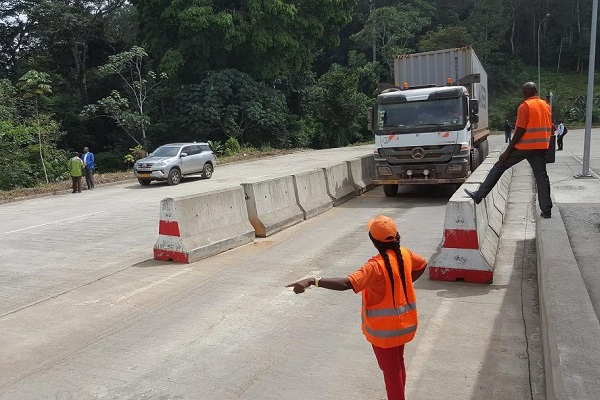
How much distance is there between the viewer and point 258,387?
4289mm

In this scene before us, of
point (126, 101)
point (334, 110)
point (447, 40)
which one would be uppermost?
point (447, 40)

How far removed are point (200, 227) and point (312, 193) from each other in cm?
422

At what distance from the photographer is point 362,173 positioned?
16.2 metres

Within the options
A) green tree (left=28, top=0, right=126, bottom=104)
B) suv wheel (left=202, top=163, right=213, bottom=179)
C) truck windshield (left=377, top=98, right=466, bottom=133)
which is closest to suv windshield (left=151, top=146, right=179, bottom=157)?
suv wheel (left=202, top=163, right=213, bottom=179)

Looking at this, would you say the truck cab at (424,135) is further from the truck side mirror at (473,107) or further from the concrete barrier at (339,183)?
the concrete barrier at (339,183)

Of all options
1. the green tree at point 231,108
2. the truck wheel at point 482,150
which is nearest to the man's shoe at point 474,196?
the truck wheel at point 482,150

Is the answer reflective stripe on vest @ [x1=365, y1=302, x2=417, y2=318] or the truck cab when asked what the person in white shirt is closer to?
the truck cab

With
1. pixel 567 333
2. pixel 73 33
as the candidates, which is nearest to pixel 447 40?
pixel 73 33

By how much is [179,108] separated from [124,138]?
5.05 meters

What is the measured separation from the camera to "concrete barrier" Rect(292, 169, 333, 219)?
38.7ft

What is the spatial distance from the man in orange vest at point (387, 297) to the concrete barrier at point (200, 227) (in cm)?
528

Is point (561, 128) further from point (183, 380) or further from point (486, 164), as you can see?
point (183, 380)

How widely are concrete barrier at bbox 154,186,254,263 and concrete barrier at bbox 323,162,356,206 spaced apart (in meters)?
4.18

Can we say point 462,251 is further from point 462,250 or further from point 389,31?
point 389,31
